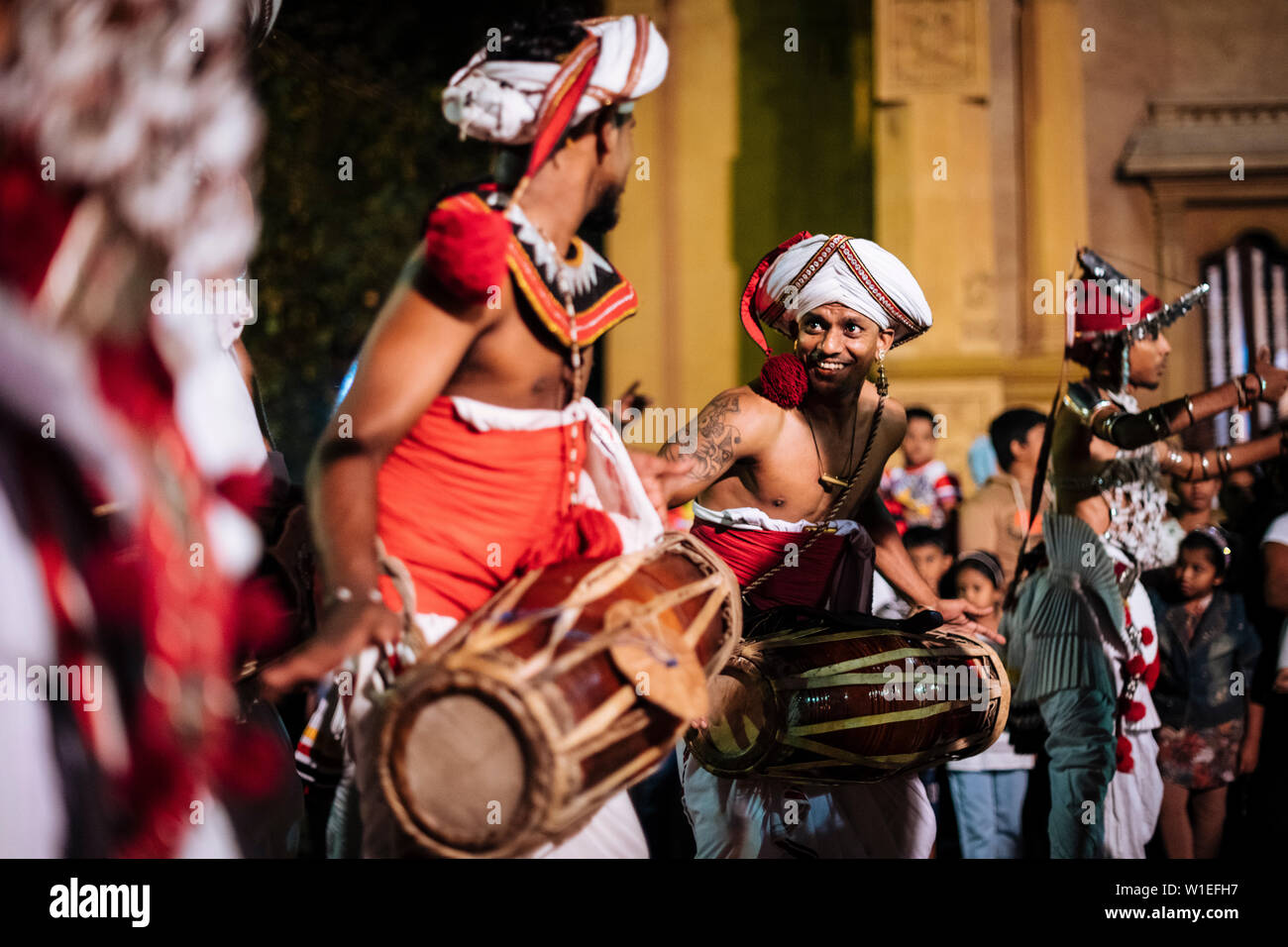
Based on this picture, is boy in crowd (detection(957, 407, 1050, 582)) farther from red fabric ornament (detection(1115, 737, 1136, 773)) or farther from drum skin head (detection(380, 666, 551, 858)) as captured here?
drum skin head (detection(380, 666, 551, 858))

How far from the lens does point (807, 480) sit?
3.51m

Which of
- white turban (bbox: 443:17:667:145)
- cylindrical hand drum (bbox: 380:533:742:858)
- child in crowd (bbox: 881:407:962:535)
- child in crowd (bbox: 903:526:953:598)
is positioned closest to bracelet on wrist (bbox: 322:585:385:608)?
cylindrical hand drum (bbox: 380:533:742:858)

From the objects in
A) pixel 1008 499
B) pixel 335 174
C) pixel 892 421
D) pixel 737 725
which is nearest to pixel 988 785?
pixel 1008 499

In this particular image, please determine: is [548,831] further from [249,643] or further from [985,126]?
[985,126]

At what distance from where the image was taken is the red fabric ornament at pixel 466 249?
220 centimetres

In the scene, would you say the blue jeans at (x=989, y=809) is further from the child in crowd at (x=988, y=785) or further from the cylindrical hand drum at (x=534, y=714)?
the cylindrical hand drum at (x=534, y=714)

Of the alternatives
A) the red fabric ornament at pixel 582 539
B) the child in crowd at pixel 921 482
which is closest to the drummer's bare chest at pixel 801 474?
the red fabric ornament at pixel 582 539

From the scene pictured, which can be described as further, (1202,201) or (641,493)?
(1202,201)

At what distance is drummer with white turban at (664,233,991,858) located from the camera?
130 inches

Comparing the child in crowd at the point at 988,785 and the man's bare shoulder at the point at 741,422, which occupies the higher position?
the man's bare shoulder at the point at 741,422

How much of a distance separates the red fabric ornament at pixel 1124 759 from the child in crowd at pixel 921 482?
1.72 m
